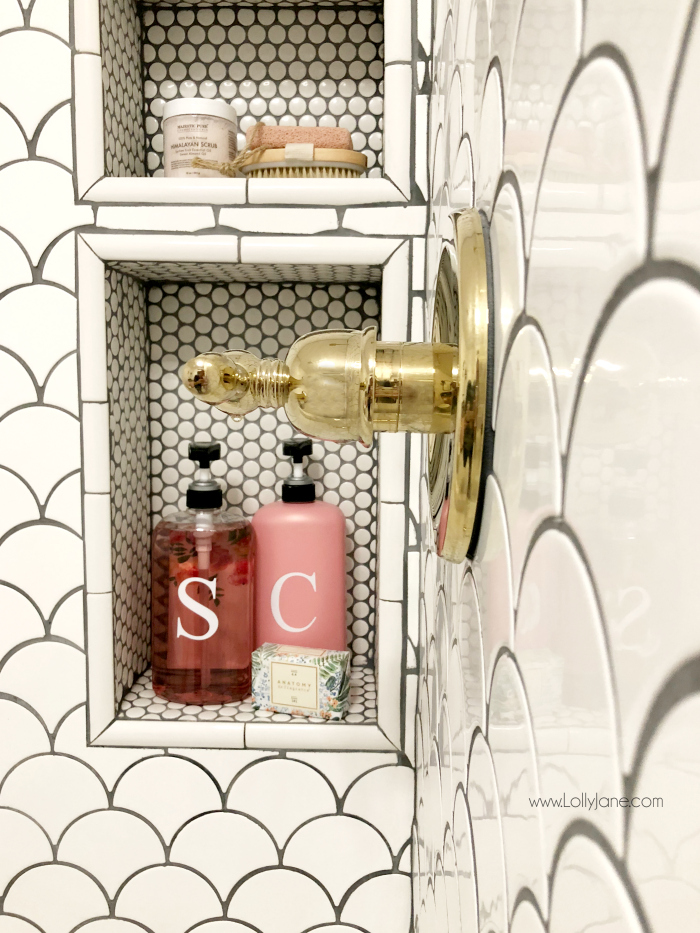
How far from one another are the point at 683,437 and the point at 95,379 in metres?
0.61

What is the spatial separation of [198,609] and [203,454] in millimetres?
148

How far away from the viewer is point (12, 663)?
677 mm

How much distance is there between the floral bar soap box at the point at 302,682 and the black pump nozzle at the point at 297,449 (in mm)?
185

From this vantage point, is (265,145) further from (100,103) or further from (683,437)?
(683,437)

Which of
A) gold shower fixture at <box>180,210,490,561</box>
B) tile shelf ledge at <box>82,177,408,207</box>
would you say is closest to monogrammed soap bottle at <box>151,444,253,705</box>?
tile shelf ledge at <box>82,177,408,207</box>

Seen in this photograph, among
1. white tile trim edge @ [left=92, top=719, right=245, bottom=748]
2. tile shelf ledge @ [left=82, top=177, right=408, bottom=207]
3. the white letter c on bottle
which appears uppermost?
tile shelf ledge @ [left=82, top=177, right=408, bottom=207]

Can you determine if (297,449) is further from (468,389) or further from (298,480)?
(468,389)

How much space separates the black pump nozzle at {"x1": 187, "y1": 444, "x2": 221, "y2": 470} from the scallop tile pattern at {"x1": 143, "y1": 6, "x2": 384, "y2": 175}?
325mm

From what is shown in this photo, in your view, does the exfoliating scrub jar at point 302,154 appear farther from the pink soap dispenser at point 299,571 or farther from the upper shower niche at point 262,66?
the pink soap dispenser at point 299,571

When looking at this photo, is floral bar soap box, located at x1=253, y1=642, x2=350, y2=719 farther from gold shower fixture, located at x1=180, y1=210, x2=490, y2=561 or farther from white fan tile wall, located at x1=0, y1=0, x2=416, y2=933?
gold shower fixture, located at x1=180, y1=210, x2=490, y2=561

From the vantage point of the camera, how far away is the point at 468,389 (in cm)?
24

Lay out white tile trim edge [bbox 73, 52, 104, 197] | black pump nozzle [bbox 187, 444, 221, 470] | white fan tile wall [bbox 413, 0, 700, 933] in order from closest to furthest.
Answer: white fan tile wall [bbox 413, 0, 700, 933] → white tile trim edge [bbox 73, 52, 104, 197] → black pump nozzle [bbox 187, 444, 221, 470]

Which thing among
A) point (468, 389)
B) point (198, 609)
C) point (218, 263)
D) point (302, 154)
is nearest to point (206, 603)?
point (198, 609)

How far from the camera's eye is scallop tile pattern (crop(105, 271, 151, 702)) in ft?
2.22
